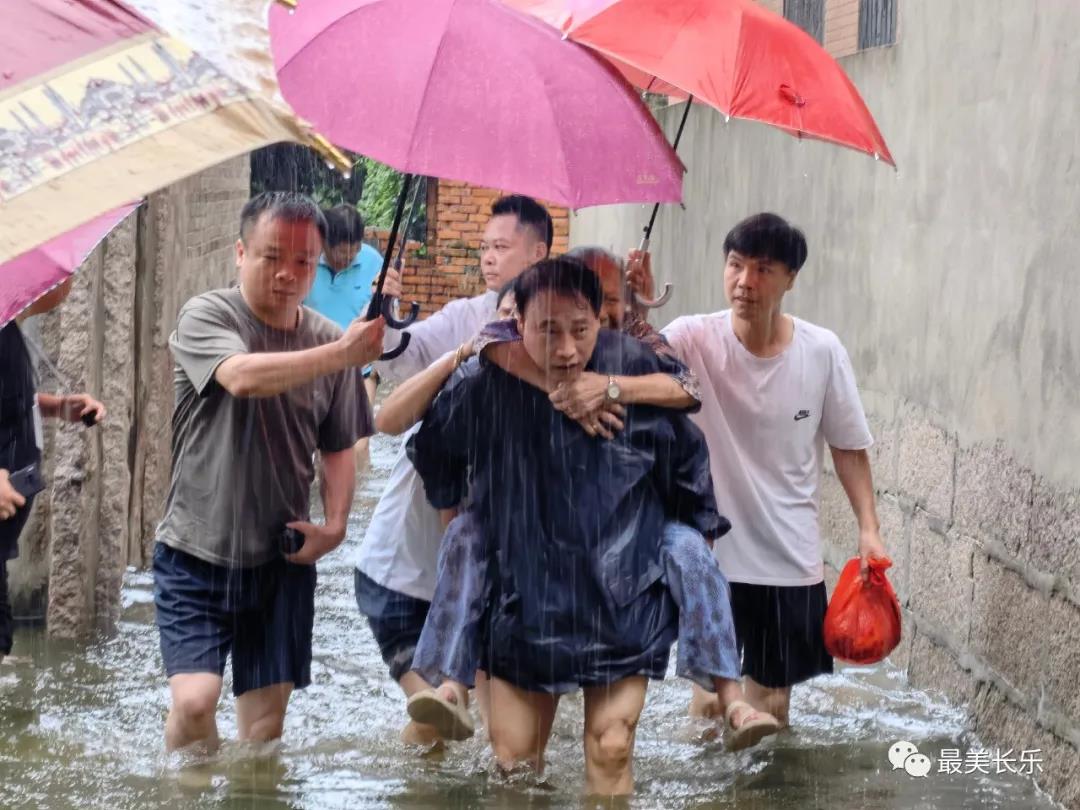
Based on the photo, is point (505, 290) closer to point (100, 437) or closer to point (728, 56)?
point (728, 56)

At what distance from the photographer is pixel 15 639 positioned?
825cm

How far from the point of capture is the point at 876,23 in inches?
368

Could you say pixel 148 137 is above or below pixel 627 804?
above

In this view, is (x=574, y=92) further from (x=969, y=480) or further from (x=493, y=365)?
(x=969, y=480)

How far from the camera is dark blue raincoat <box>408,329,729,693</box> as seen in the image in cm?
536

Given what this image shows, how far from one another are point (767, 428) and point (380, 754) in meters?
1.83

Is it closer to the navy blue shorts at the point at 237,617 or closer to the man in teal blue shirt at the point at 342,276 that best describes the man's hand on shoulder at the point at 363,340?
the navy blue shorts at the point at 237,617

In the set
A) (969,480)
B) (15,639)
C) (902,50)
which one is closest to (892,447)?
(969,480)

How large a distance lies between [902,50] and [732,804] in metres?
3.96

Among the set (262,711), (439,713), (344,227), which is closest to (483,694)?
(262,711)

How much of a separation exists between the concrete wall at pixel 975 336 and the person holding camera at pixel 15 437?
10.6ft

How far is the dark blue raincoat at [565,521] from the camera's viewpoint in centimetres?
536

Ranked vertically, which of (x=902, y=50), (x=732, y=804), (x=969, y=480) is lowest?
(x=732, y=804)

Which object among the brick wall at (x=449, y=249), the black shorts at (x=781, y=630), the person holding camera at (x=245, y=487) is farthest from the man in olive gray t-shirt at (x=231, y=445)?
the brick wall at (x=449, y=249)
